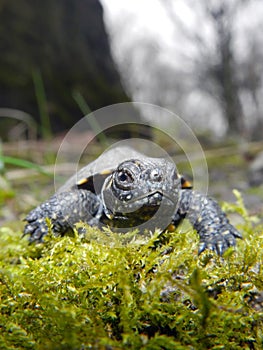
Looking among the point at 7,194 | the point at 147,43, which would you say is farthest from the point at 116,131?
the point at 147,43

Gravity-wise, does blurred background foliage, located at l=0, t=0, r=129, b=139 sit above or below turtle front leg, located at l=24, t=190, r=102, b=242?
above

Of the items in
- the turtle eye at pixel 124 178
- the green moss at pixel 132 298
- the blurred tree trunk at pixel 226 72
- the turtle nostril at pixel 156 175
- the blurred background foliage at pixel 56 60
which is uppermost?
the blurred tree trunk at pixel 226 72

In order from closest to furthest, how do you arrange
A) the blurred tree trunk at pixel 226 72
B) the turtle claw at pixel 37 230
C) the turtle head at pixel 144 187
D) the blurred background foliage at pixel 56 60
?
the turtle head at pixel 144 187 → the turtle claw at pixel 37 230 → the blurred background foliage at pixel 56 60 → the blurred tree trunk at pixel 226 72

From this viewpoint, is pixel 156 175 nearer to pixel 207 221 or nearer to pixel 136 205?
pixel 136 205

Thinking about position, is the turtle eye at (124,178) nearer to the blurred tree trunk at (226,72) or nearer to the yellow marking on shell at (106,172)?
the yellow marking on shell at (106,172)

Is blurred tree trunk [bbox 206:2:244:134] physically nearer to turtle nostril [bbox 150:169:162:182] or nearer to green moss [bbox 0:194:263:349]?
turtle nostril [bbox 150:169:162:182]

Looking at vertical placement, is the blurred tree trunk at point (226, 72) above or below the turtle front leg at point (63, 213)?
above

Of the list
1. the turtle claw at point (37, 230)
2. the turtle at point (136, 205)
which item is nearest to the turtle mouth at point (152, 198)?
the turtle at point (136, 205)

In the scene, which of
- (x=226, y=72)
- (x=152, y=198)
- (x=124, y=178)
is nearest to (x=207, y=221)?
(x=152, y=198)

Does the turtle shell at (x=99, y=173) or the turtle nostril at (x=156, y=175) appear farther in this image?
the turtle shell at (x=99, y=173)

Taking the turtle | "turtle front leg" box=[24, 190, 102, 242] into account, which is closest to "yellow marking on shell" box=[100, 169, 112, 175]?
the turtle
